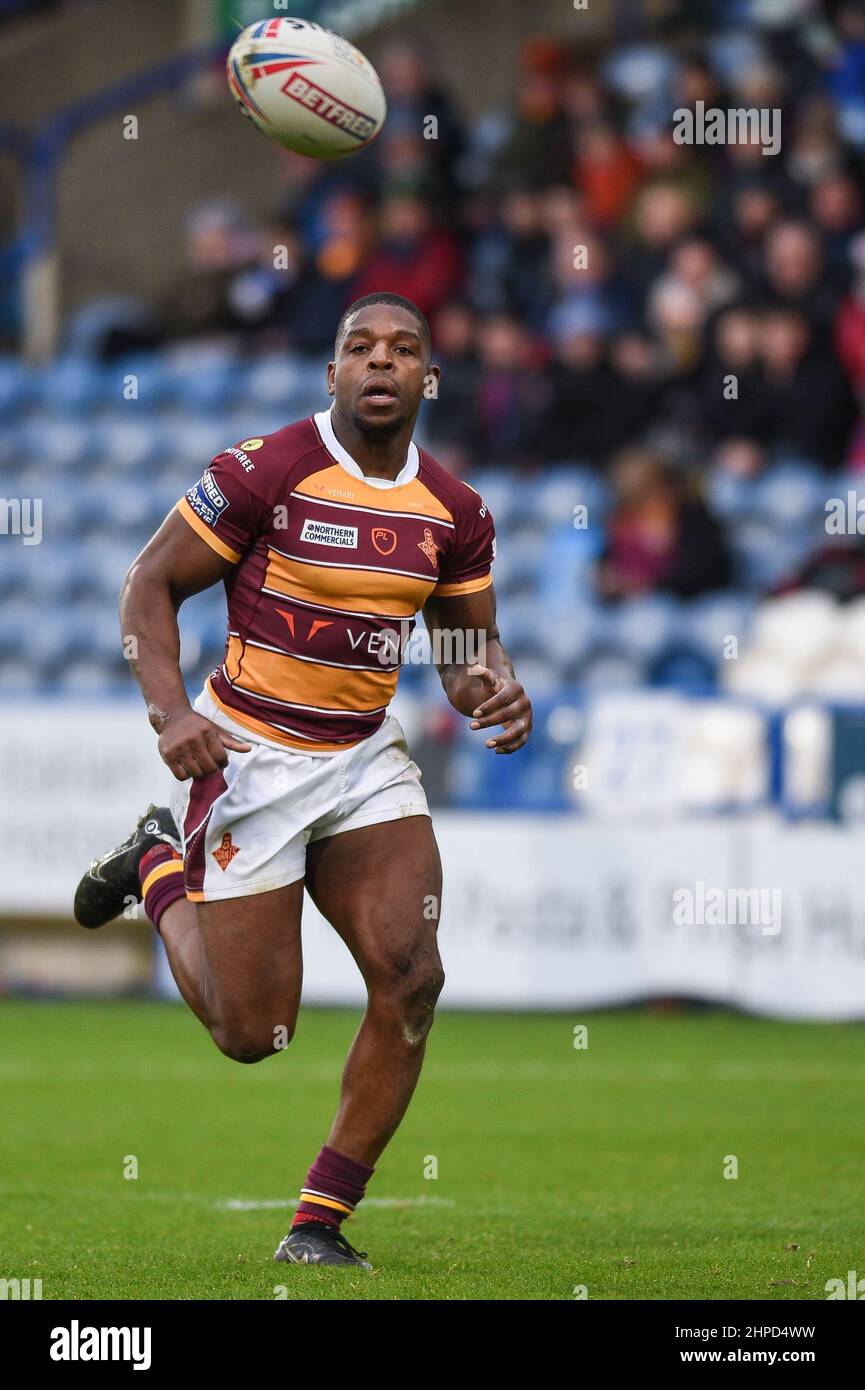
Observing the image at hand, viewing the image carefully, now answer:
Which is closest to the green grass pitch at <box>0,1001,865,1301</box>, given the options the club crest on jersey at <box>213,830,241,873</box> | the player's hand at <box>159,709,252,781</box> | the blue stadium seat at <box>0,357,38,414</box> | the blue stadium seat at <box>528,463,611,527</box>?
the club crest on jersey at <box>213,830,241,873</box>

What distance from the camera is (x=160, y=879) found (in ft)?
20.5

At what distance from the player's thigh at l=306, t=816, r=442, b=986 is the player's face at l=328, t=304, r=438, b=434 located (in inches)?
42.0

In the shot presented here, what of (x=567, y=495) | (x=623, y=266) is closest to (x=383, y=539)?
(x=567, y=495)

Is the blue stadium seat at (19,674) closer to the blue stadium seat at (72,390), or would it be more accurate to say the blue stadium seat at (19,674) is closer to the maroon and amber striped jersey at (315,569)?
the blue stadium seat at (72,390)

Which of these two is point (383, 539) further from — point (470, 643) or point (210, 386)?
point (210, 386)

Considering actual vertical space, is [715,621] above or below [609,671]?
above

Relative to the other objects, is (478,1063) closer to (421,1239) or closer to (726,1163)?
(726,1163)

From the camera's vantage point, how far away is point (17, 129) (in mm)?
17516

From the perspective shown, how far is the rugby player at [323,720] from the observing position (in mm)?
5699

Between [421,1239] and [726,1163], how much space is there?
176 centimetres

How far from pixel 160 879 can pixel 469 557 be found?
50.5 inches

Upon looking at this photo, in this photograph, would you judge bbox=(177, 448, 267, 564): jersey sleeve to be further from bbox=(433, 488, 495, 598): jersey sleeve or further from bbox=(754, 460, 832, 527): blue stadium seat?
bbox=(754, 460, 832, 527): blue stadium seat

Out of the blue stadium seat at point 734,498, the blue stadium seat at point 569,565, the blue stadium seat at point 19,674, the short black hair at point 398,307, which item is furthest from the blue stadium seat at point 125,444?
the short black hair at point 398,307

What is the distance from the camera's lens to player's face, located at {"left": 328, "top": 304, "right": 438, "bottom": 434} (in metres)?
5.70
